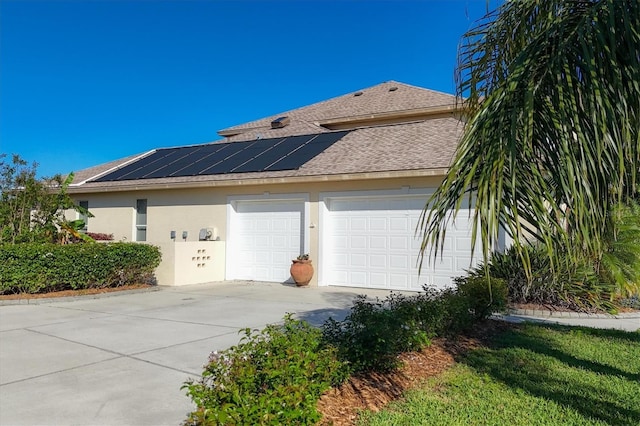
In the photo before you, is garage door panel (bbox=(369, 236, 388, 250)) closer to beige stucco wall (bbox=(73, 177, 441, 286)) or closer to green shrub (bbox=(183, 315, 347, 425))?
beige stucco wall (bbox=(73, 177, 441, 286))

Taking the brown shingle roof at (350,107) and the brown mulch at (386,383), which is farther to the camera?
the brown shingle roof at (350,107)

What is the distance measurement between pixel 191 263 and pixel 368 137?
681cm

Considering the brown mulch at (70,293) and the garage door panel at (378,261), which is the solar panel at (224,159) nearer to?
the brown mulch at (70,293)

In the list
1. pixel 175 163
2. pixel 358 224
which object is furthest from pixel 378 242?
pixel 175 163

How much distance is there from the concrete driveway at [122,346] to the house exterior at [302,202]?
1.34 m

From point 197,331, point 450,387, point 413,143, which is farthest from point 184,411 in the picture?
point 413,143

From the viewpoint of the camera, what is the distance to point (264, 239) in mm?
14164

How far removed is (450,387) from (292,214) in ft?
30.6

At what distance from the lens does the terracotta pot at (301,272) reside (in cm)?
1262

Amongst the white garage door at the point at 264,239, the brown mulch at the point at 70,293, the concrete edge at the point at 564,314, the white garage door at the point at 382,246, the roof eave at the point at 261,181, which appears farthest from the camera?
the white garage door at the point at 264,239

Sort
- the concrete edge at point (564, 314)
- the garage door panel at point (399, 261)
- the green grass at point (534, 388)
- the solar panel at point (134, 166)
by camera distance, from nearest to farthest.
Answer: the green grass at point (534, 388) < the concrete edge at point (564, 314) < the garage door panel at point (399, 261) < the solar panel at point (134, 166)

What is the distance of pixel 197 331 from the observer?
24.6 feet

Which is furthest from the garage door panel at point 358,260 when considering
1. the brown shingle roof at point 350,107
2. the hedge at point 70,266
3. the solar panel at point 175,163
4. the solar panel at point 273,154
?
the solar panel at point 175,163

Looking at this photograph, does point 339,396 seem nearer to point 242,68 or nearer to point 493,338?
point 493,338
